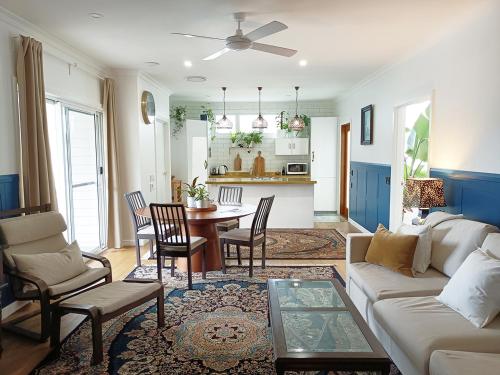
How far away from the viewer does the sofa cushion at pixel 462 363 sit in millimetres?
1640

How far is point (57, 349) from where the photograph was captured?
2.58 m

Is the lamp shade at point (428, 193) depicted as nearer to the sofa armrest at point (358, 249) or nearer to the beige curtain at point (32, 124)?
the sofa armrest at point (358, 249)

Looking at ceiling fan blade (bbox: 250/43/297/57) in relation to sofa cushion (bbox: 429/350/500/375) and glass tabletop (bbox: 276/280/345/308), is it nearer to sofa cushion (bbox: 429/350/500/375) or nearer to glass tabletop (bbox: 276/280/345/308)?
glass tabletop (bbox: 276/280/345/308)

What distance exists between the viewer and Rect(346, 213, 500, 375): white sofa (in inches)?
76.1

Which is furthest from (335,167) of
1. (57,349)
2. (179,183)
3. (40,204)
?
(57,349)

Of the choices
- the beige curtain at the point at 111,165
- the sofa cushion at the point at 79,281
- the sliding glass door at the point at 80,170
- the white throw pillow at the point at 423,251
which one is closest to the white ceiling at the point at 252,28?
the beige curtain at the point at 111,165

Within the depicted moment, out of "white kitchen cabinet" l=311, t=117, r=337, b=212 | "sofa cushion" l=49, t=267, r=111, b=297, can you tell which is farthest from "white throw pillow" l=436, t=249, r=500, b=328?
"white kitchen cabinet" l=311, t=117, r=337, b=212

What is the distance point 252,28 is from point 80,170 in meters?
2.87

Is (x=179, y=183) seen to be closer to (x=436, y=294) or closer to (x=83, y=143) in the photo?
(x=83, y=143)

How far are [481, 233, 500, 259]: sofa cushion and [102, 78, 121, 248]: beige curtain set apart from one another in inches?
180

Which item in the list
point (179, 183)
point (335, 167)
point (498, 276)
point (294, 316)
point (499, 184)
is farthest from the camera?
point (335, 167)

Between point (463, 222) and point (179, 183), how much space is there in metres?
6.10

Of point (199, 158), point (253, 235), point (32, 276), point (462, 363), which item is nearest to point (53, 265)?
point (32, 276)

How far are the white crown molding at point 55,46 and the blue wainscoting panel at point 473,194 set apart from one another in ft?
14.0
